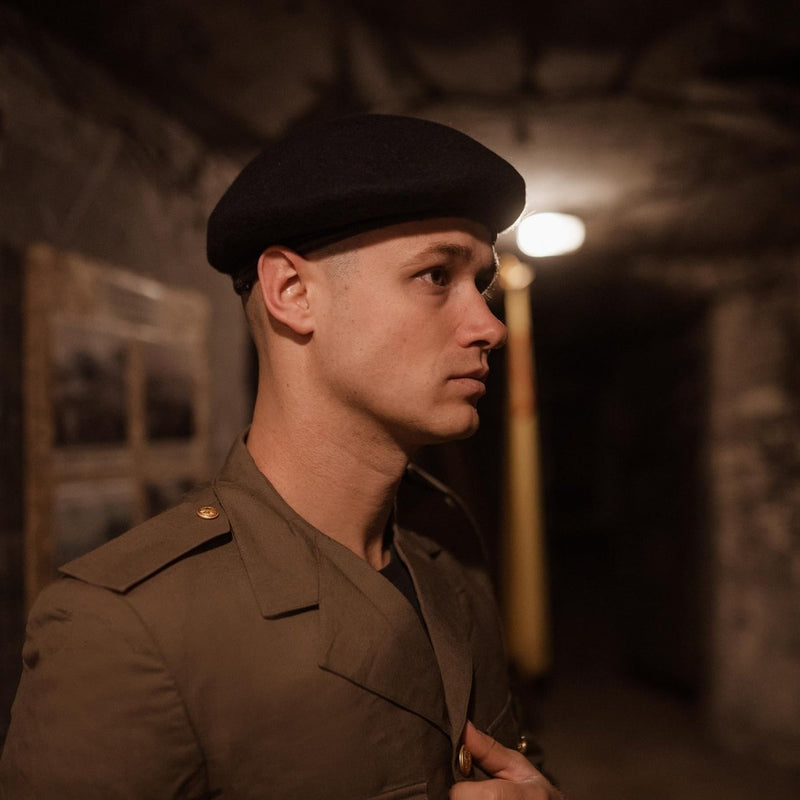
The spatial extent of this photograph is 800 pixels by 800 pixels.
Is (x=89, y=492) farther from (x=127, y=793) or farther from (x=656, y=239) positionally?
(x=656, y=239)

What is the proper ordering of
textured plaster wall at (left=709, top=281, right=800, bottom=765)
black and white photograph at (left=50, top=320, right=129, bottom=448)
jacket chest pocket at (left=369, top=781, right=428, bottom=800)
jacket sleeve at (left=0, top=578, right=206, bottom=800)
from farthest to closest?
textured plaster wall at (left=709, top=281, right=800, bottom=765) < black and white photograph at (left=50, top=320, right=129, bottom=448) < jacket chest pocket at (left=369, top=781, right=428, bottom=800) < jacket sleeve at (left=0, top=578, right=206, bottom=800)

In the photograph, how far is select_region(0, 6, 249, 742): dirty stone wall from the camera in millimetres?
1809

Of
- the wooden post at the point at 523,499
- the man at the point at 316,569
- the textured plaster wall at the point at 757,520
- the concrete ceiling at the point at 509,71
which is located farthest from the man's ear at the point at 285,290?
the textured plaster wall at the point at 757,520

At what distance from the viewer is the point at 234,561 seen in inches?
40.5

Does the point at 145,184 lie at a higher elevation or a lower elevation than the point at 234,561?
higher

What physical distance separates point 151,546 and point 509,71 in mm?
1918

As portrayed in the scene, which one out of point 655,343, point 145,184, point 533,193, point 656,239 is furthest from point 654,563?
point 145,184

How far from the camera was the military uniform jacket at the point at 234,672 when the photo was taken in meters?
0.85

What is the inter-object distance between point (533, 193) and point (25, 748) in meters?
2.98

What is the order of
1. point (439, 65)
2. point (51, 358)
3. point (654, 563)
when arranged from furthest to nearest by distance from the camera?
point (654, 563)
point (439, 65)
point (51, 358)

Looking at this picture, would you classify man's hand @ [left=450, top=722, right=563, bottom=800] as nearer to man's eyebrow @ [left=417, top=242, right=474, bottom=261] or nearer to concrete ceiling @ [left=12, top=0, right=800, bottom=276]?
man's eyebrow @ [left=417, top=242, right=474, bottom=261]

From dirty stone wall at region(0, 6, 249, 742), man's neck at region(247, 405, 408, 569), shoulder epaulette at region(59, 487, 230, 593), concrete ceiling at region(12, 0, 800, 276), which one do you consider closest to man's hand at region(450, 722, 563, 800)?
man's neck at region(247, 405, 408, 569)

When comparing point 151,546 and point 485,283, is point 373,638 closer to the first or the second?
point 151,546

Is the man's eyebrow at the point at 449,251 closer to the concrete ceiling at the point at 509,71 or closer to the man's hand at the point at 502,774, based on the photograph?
the man's hand at the point at 502,774
